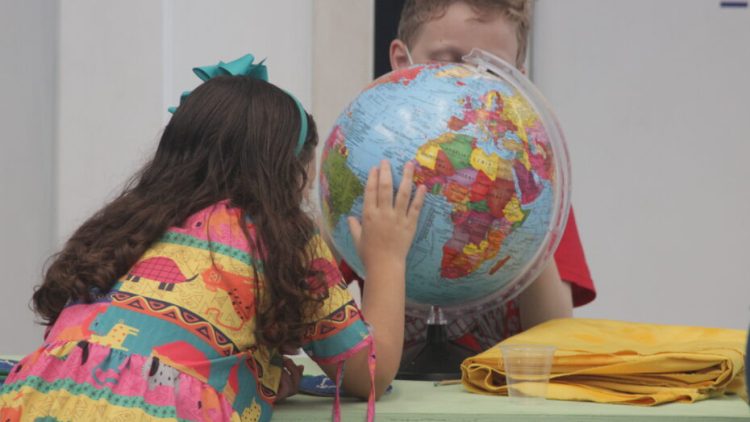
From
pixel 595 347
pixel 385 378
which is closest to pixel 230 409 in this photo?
pixel 385 378

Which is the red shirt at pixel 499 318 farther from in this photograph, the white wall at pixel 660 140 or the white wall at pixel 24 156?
the white wall at pixel 660 140

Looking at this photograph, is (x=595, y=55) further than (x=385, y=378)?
Yes

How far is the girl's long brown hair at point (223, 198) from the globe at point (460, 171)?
0.12 m

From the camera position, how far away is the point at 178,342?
1.47 m

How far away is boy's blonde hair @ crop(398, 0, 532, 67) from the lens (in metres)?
2.06

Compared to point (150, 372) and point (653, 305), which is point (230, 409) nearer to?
point (150, 372)

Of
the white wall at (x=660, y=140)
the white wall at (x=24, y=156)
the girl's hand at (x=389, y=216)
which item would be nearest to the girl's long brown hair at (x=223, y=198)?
the girl's hand at (x=389, y=216)

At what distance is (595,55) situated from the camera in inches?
159

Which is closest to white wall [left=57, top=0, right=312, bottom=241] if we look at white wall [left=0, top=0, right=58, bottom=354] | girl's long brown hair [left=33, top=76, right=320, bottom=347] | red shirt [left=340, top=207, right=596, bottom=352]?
white wall [left=0, top=0, right=58, bottom=354]

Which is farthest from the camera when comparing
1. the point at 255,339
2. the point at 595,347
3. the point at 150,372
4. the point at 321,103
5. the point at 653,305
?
the point at 653,305

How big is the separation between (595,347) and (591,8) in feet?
8.25

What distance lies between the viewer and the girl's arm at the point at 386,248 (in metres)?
1.66

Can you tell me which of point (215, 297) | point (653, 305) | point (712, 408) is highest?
point (215, 297)

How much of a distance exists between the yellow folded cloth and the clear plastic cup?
0.03 m
